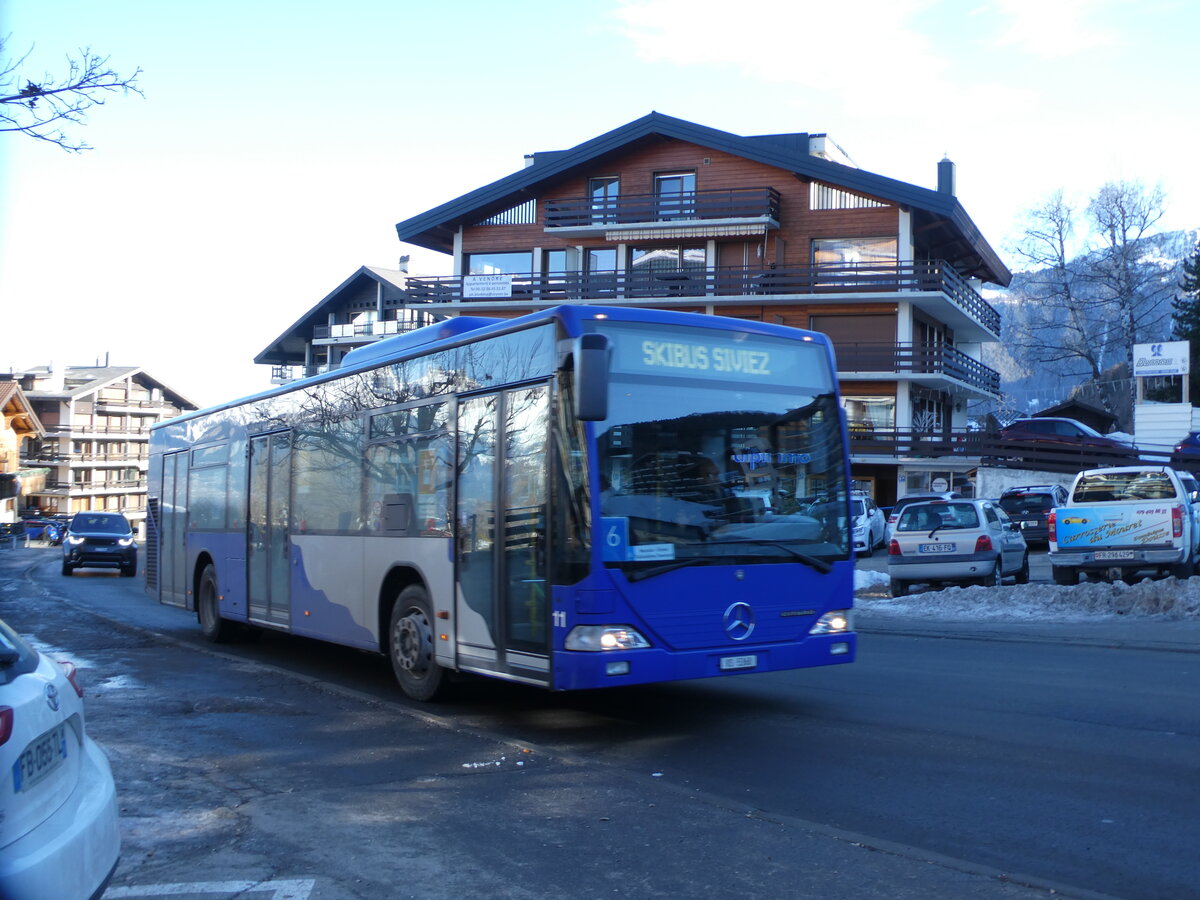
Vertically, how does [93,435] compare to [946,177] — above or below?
below

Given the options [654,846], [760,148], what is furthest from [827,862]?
[760,148]

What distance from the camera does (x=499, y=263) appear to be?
50.6 meters

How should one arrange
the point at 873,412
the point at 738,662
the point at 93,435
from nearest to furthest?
the point at 738,662 < the point at 873,412 < the point at 93,435

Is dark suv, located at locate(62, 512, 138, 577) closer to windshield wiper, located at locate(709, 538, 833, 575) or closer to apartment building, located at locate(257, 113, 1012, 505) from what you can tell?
apartment building, located at locate(257, 113, 1012, 505)

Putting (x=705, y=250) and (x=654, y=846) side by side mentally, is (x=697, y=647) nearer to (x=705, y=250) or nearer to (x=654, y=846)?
(x=654, y=846)

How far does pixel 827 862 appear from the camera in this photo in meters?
5.45

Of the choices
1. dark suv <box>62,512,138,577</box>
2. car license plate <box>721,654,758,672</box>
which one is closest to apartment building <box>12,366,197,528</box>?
dark suv <box>62,512,138,577</box>

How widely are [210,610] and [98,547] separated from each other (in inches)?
798

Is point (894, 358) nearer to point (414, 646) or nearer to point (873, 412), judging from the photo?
point (873, 412)

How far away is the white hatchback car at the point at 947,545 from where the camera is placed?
19922 mm

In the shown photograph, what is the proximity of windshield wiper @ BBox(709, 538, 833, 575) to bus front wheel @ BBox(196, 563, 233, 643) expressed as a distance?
8417 mm

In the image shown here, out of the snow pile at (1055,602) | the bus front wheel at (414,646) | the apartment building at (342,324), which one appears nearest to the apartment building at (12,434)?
the apartment building at (342,324)

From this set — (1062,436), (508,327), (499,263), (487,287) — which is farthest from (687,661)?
(499,263)

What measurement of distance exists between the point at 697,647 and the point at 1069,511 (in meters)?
12.4
